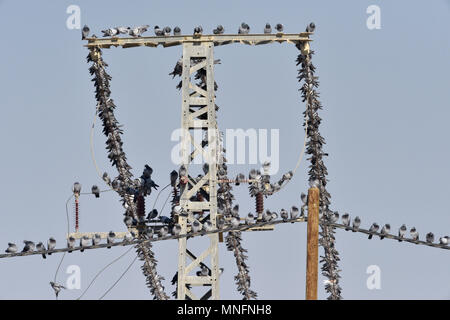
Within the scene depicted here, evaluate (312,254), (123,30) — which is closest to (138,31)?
(123,30)

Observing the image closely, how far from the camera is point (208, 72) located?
94938 mm

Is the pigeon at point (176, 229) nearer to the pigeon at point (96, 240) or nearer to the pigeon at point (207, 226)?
the pigeon at point (207, 226)

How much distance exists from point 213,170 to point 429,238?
1085 cm

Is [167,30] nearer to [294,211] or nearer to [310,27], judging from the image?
[310,27]

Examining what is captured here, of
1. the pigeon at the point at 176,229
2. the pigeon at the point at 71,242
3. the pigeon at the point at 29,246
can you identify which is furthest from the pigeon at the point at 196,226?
the pigeon at the point at 29,246

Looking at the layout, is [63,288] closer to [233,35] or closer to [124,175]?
[124,175]

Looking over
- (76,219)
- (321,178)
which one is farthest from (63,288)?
(321,178)

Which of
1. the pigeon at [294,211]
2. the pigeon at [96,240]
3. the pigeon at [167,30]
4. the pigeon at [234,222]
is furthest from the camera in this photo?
the pigeon at [167,30]

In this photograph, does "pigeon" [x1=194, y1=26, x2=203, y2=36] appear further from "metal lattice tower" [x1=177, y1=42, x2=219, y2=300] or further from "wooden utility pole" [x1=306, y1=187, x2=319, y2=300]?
"wooden utility pole" [x1=306, y1=187, x2=319, y2=300]

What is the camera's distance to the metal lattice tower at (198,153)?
94.2 metres

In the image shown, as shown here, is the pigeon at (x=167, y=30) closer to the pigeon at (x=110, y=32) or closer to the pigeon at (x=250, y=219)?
the pigeon at (x=110, y=32)

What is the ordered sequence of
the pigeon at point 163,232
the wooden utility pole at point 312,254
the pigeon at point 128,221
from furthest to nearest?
1. the pigeon at point 128,221
2. the pigeon at point 163,232
3. the wooden utility pole at point 312,254

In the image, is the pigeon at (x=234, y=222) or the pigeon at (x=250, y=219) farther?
the pigeon at (x=250, y=219)

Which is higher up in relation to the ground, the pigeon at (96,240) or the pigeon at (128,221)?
the pigeon at (128,221)
